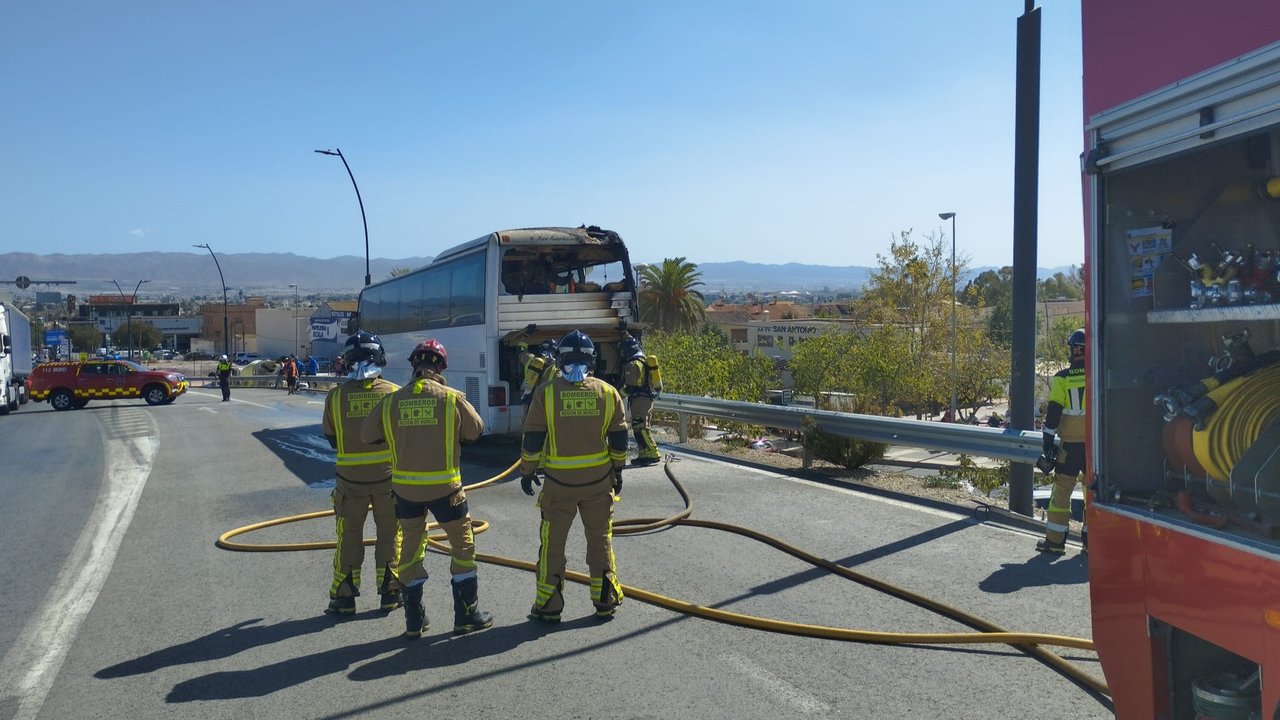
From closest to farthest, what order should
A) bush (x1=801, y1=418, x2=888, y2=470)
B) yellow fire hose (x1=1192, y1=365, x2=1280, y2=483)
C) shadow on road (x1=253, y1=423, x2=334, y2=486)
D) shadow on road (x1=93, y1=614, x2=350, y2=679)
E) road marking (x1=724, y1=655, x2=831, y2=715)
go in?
yellow fire hose (x1=1192, y1=365, x2=1280, y2=483) < road marking (x1=724, y1=655, x2=831, y2=715) < shadow on road (x1=93, y1=614, x2=350, y2=679) < bush (x1=801, y1=418, x2=888, y2=470) < shadow on road (x1=253, y1=423, x2=334, y2=486)

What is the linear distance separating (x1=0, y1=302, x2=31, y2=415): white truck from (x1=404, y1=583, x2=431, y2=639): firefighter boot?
2982 centimetres

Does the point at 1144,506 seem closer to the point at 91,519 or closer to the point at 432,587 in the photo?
the point at 432,587

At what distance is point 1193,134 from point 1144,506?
1.26m

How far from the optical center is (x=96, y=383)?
104 ft

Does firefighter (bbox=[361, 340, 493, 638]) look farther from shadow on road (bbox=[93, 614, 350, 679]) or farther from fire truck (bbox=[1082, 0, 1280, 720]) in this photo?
fire truck (bbox=[1082, 0, 1280, 720])

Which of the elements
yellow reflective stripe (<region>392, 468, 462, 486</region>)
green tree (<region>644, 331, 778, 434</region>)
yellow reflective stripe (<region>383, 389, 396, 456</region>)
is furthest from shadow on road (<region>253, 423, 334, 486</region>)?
green tree (<region>644, 331, 778, 434</region>)

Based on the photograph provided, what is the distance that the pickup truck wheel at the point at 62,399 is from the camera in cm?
3120

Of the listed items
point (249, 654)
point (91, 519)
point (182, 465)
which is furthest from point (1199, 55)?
point (182, 465)

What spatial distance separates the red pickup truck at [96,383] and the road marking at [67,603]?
70.3 ft

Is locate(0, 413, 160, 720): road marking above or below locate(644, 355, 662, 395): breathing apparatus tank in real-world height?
below

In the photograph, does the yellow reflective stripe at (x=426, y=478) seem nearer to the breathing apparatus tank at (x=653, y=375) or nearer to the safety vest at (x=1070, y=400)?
the safety vest at (x=1070, y=400)

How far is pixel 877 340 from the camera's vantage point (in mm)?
31016

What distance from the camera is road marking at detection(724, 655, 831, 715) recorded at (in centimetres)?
460

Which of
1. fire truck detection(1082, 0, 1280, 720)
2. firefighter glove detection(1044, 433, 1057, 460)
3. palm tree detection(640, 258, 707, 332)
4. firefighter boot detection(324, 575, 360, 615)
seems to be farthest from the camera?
palm tree detection(640, 258, 707, 332)
